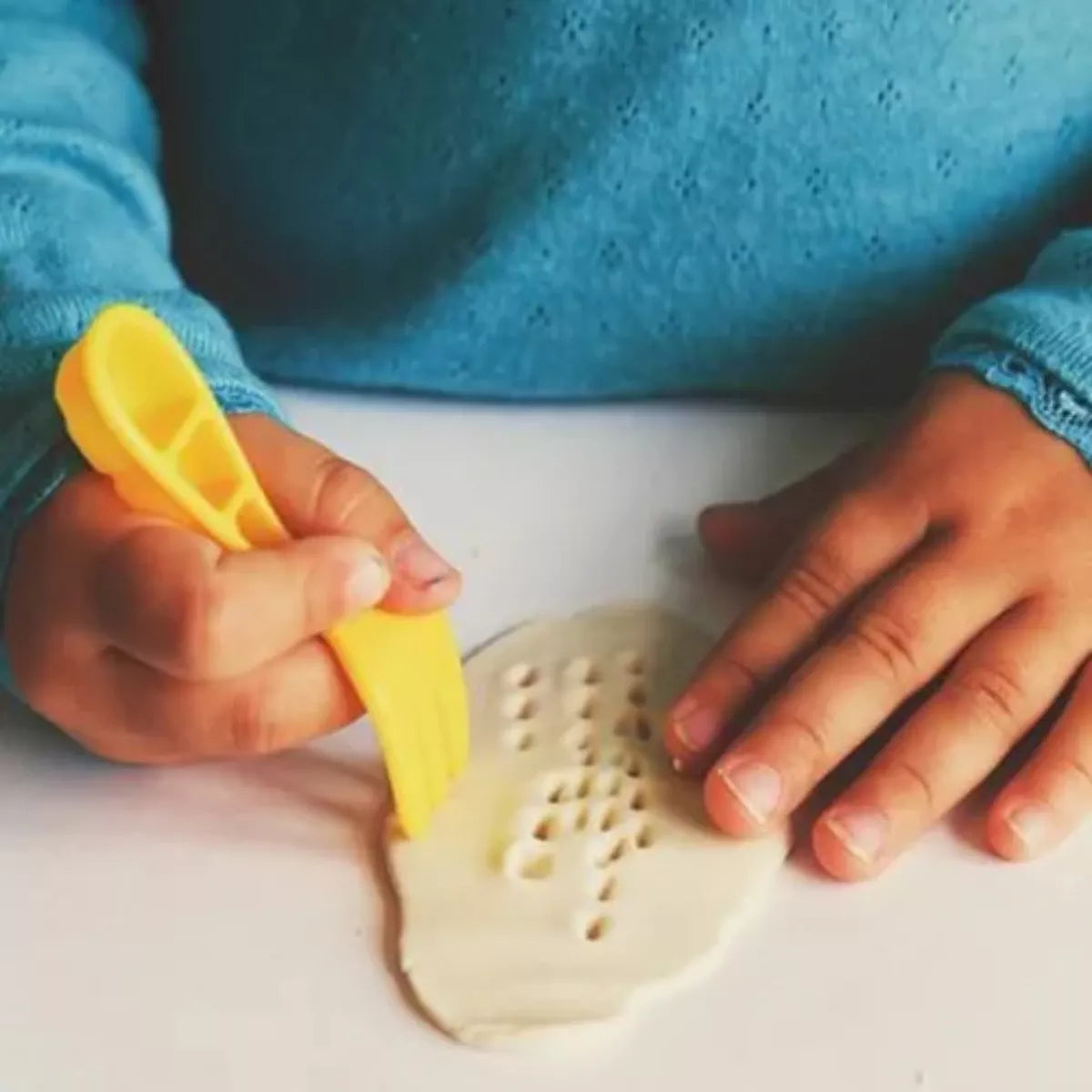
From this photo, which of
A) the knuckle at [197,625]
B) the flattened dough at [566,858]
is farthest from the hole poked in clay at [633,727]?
the knuckle at [197,625]

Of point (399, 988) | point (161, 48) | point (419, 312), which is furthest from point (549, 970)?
point (161, 48)

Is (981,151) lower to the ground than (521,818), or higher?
higher

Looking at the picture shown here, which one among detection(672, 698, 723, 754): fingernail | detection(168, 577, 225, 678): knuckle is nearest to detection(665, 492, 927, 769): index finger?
detection(672, 698, 723, 754): fingernail

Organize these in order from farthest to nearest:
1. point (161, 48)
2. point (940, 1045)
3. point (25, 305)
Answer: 1. point (161, 48)
2. point (25, 305)
3. point (940, 1045)

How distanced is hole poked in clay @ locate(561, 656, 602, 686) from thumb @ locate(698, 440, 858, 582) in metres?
0.06

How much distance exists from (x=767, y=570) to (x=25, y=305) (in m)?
0.22

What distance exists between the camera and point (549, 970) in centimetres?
44

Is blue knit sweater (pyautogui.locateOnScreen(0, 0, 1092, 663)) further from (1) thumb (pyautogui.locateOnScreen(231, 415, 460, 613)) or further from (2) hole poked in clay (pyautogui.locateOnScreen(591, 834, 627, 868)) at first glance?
(2) hole poked in clay (pyautogui.locateOnScreen(591, 834, 627, 868))

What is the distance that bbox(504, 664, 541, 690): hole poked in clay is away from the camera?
1.69 ft

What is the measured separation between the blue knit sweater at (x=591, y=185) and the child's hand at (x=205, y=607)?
6 cm

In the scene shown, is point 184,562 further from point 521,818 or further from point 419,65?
point 419,65

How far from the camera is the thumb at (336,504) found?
49cm

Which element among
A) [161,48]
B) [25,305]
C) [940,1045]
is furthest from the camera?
[161,48]

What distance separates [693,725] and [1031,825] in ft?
0.28
